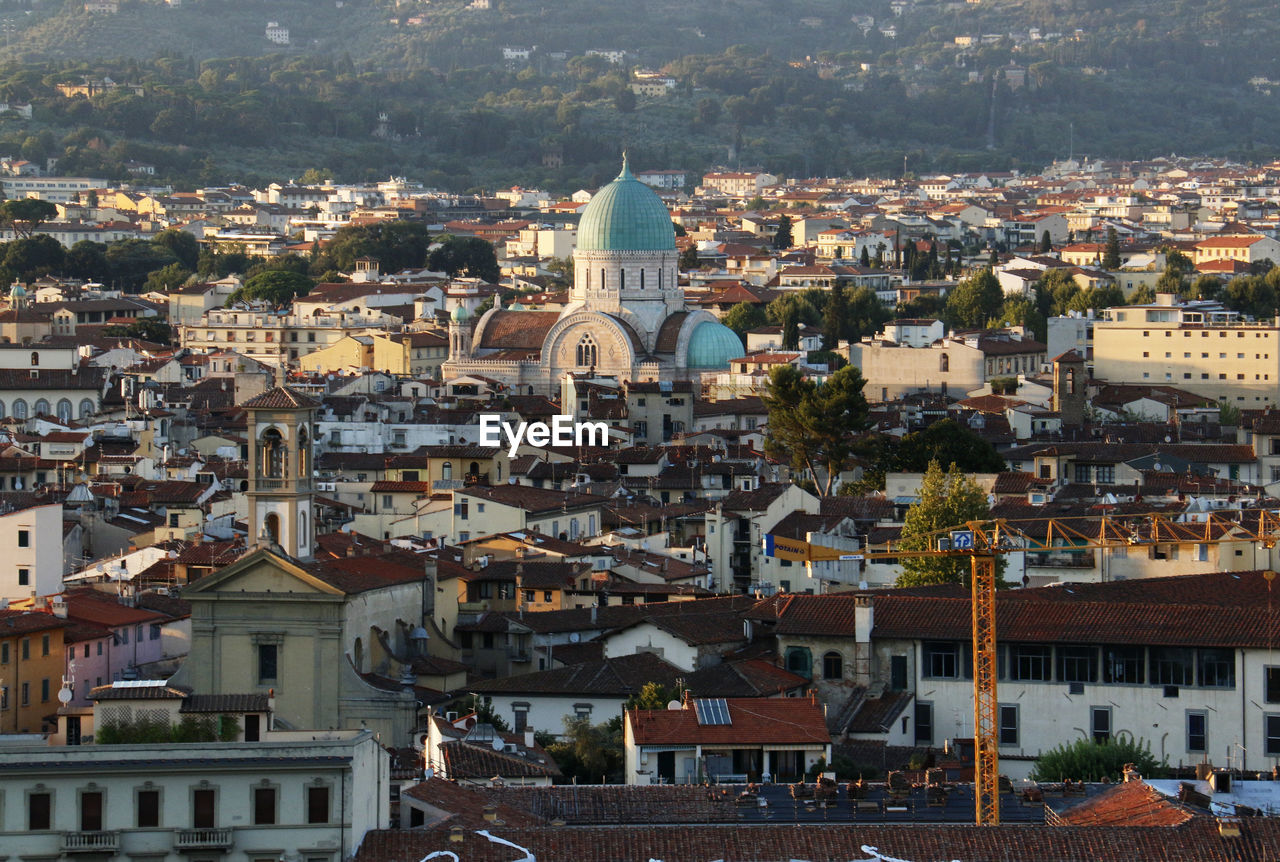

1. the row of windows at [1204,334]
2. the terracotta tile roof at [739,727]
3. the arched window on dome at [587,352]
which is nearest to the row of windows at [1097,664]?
the terracotta tile roof at [739,727]

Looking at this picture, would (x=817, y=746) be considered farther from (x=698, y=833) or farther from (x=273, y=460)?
(x=273, y=460)

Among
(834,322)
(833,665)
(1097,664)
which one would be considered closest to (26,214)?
(834,322)

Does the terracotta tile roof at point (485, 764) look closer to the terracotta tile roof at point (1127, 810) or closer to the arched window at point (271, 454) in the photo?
the terracotta tile roof at point (1127, 810)

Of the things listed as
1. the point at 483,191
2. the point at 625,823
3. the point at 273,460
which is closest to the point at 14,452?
the point at 273,460

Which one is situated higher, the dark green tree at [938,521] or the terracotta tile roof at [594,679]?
the dark green tree at [938,521]

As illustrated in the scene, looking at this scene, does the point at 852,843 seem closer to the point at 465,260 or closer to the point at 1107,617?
the point at 1107,617

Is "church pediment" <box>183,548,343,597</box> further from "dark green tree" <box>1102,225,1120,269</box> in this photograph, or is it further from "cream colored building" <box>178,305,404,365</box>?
"dark green tree" <box>1102,225,1120,269</box>
